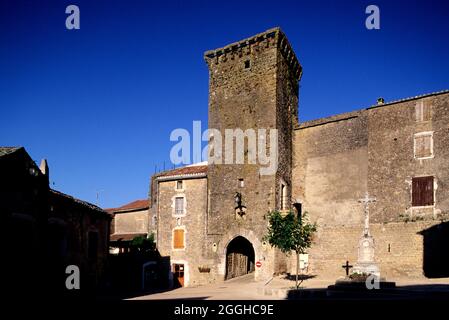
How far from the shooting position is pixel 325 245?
82.8ft

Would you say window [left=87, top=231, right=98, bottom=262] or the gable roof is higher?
the gable roof

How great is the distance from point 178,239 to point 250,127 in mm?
8394

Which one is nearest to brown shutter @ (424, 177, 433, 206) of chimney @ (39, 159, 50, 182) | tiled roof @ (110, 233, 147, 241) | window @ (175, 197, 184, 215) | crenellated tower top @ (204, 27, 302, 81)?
crenellated tower top @ (204, 27, 302, 81)

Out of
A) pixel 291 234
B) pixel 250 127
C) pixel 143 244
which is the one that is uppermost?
pixel 250 127

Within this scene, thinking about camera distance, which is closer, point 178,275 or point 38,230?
point 38,230

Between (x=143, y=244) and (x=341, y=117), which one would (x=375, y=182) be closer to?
(x=341, y=117)

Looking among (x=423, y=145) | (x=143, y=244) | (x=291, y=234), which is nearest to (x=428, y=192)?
(x=423, y=145)

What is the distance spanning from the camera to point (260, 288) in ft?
59.4

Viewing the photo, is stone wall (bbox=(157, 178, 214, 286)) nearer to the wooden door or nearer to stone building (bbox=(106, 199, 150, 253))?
the wooden door

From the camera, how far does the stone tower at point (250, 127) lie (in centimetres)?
2441

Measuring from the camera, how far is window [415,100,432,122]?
2297 centimetres

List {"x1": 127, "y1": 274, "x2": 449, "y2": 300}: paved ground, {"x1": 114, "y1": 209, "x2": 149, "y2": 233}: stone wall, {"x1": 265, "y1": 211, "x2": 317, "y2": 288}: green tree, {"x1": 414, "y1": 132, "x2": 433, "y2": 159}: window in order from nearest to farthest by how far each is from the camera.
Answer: {"x1": 127, "y1": 274, "x2": 449, "y2": 300}: paved ground
{"x1": 265, "y1": 211, "x2": 317, "y2": 288}: green tree
{"x1": 414, "y1": 132, "x2": 433, "y2": 159}: window
{"x1": 114, "y1": 209, "x2": 149, "y2": 233}: stone wall

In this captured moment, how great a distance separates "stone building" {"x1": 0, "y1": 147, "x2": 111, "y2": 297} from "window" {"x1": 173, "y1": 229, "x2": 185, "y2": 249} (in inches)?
285
